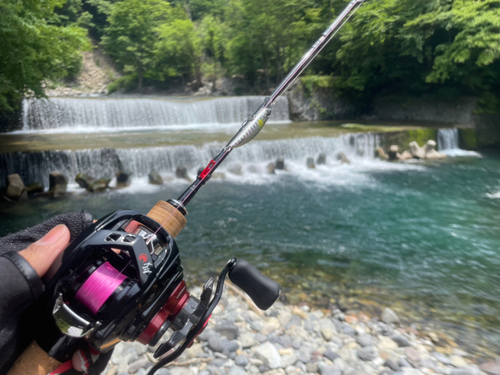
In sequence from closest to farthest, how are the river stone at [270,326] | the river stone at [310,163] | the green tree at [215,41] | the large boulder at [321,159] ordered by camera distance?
1. the river stone at [270,326]
2. the river stone at [310,163]
3. the large boulder at [321,159]
4. the green tree at [215,41]

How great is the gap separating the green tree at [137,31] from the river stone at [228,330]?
3034cm

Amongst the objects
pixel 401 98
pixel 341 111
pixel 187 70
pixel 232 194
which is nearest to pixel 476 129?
pixel 401 98

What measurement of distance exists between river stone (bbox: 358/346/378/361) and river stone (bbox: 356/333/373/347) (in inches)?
1.8

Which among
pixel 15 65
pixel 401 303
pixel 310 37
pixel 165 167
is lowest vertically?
pixel 401 303

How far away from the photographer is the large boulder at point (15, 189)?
7.10m

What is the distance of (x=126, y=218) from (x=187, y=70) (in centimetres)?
3189

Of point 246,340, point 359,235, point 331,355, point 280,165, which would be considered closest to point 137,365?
point 246,340

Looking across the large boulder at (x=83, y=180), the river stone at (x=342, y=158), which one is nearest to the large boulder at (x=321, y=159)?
the river stone at (x=342, y=158)

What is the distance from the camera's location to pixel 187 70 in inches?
1203

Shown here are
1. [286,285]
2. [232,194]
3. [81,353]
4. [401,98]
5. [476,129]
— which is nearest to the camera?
[81,353]

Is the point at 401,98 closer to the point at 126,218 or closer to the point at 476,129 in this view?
the point at 476,129

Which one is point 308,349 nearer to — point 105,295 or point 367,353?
point 367,353

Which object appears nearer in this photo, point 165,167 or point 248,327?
point 248,327

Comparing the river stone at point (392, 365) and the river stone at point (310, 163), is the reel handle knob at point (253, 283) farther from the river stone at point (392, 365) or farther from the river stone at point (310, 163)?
the river stone at point (310, 163)
